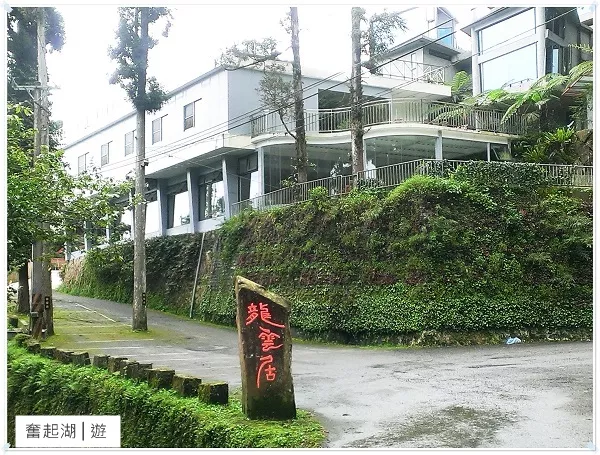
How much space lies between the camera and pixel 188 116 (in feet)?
65.5

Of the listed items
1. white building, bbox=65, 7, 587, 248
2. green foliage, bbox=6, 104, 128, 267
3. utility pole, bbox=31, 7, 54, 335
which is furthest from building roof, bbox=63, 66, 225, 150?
green foliage, bbox=6, 104, 128, 267

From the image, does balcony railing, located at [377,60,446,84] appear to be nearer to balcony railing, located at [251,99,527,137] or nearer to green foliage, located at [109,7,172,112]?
balcony railing, located at [251,99,527,137]

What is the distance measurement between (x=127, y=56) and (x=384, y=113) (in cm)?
700

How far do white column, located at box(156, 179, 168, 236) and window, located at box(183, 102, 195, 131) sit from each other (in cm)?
292

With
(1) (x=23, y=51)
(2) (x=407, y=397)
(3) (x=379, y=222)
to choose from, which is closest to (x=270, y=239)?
(3) (x=379, y=222)

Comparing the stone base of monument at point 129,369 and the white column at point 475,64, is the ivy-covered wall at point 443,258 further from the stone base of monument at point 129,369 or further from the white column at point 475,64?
the stone base of monument at point 129,369

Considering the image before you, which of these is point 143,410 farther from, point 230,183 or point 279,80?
point 230,183

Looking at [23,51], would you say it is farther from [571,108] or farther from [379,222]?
[571,108]

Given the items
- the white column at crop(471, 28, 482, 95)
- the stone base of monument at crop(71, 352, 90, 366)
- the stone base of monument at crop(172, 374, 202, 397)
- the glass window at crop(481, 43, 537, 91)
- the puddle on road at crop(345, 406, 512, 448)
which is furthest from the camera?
the white column at crop(471, 28, 482, 95)

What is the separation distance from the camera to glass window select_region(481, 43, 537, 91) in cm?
1719

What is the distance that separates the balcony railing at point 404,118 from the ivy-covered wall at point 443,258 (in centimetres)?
380

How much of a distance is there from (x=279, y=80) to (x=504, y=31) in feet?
21.0

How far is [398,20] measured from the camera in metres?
13.8

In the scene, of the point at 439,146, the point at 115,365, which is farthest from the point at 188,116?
the point at 115,365
